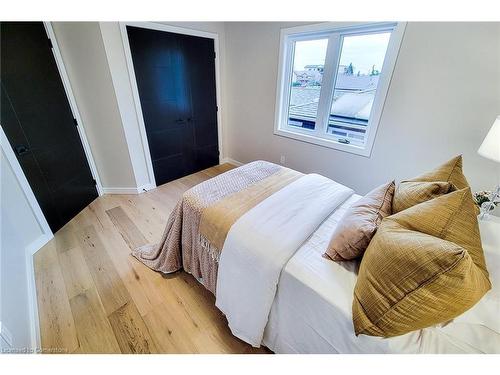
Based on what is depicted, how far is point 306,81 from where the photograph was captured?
2.63 m

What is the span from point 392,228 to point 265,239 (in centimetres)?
57

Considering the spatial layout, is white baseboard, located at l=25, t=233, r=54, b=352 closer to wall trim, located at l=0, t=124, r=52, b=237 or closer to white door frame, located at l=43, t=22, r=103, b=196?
wall trim, located at l=0, t=124, r=52, b=237

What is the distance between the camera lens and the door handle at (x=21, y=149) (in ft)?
5.52

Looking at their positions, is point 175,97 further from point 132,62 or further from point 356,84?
point 356,84

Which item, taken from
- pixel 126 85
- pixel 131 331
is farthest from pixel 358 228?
pixel 126 85

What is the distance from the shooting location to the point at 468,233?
2.30 ft

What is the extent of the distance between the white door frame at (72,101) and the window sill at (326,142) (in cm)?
238

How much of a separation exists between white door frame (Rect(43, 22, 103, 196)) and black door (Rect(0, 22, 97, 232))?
0.14 ft

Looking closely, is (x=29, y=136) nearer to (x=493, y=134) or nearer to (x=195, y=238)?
(x=195, y=238)

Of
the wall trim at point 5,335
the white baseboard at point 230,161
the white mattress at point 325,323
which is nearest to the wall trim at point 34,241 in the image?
the wall trim at point 5,335

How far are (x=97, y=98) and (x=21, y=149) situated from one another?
0.88m

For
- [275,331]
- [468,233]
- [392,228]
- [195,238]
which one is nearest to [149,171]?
[195,238]

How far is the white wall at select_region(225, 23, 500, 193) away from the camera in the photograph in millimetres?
1589
